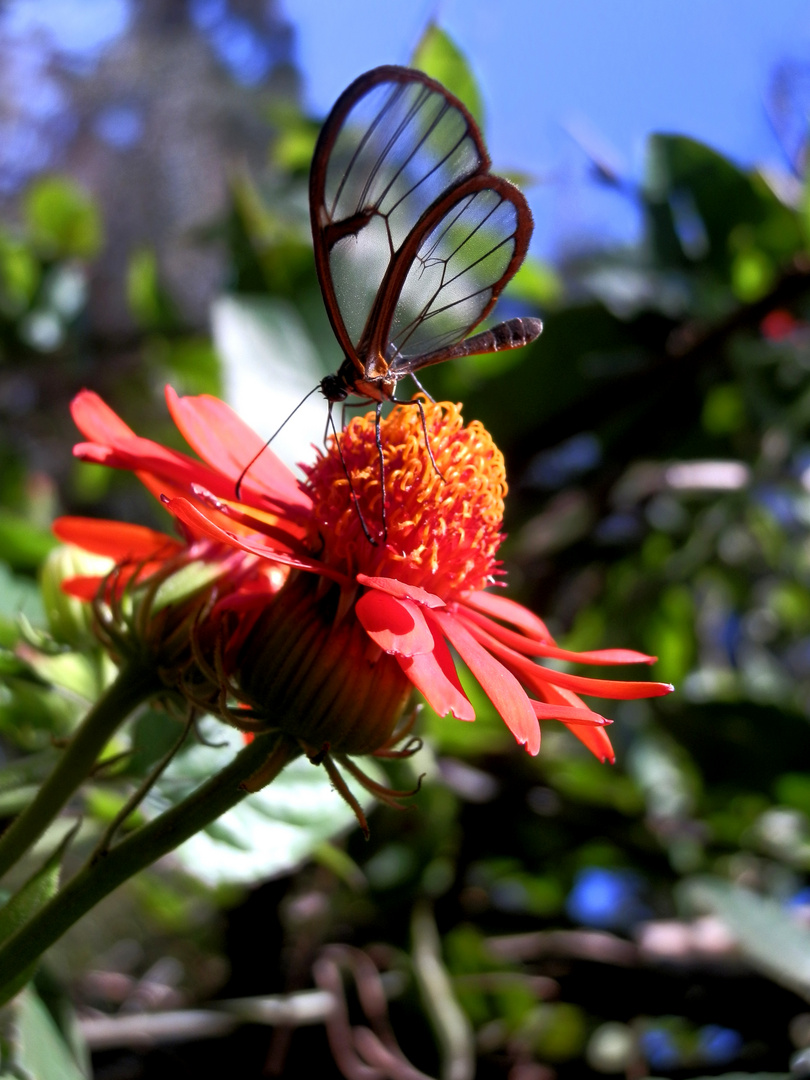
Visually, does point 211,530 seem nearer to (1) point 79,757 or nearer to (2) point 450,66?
(1) point 79,757

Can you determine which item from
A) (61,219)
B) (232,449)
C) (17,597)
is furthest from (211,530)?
(61,219)

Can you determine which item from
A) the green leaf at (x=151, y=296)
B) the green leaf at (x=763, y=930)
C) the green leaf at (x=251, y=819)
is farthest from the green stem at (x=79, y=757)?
the green leaf at (x=151, y=296)

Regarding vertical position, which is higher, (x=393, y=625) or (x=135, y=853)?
(x=393, y=625)

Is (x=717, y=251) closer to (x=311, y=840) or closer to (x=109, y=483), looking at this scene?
(x=311, y=840)

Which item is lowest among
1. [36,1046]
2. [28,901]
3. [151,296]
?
[36,1046]

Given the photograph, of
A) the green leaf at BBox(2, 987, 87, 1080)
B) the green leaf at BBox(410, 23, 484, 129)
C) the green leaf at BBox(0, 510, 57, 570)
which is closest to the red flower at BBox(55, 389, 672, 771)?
the green leaf at BBox(2, 987, 87, 1080)

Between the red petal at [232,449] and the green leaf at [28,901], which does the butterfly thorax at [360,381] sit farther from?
the green leaf at [28,901]
